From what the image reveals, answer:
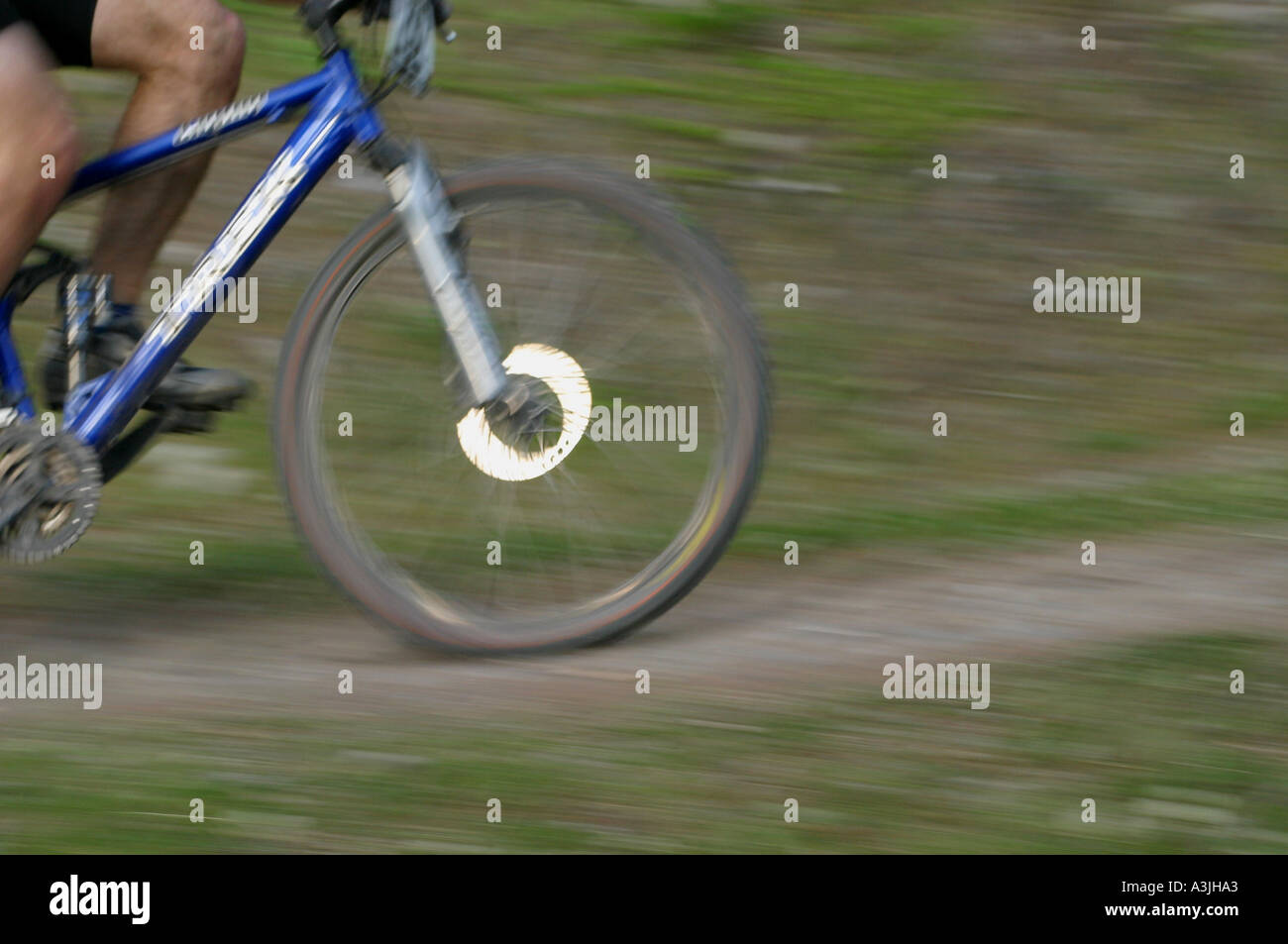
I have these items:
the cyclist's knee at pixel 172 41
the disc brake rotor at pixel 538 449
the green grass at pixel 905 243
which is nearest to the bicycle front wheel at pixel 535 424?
the disc brake rotor at pixel 538 449

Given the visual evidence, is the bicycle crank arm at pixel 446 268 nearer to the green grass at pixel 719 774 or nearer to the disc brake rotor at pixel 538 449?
the disc brake rotor at pixel 538 449

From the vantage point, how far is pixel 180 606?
164 inches

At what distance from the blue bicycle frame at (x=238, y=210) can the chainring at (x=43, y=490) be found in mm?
58

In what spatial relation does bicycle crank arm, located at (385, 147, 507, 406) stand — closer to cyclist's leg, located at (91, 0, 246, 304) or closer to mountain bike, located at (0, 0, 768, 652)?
mountain bike, located at (0, 0, 768, 652)

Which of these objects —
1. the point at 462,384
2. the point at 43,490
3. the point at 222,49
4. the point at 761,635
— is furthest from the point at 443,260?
the point at 761,635

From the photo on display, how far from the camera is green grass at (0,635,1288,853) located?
2.85 meters

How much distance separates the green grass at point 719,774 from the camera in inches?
112

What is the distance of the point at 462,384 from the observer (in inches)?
141

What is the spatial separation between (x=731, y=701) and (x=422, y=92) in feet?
4.73

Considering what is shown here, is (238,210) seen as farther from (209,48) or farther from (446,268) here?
(446,268)

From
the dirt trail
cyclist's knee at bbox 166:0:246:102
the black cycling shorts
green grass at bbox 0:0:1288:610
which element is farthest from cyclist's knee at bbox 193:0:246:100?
the dirt trail
